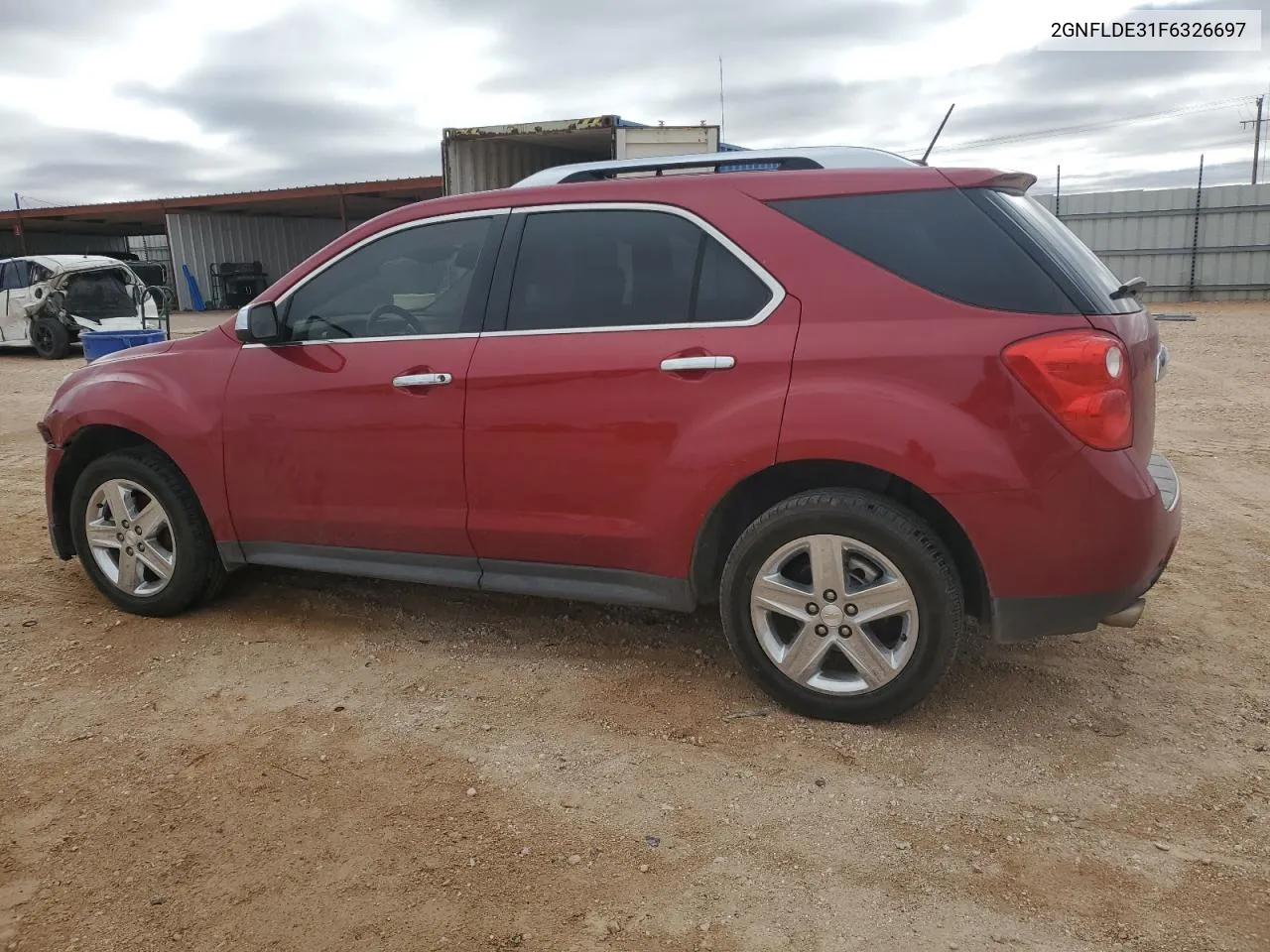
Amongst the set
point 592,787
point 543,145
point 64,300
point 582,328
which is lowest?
point 592,787

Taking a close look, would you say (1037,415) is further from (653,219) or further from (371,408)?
(371,408)

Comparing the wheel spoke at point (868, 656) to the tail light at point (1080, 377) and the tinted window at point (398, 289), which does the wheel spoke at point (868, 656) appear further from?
the tinted window at point (398, 289)

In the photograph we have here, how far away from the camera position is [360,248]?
12.6 feet

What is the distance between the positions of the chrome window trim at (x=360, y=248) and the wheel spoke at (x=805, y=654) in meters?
1.58

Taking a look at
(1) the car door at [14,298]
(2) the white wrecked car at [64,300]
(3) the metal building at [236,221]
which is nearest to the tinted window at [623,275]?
(2) the white wrecked car at [64,300]

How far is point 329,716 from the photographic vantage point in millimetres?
3381

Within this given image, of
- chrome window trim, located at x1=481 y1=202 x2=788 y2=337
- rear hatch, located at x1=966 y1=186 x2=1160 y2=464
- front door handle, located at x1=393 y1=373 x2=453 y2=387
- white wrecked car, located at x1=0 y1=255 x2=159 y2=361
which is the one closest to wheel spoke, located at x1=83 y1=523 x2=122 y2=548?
front door handle, located at x1=393 y1=373 x2=453 y2=387

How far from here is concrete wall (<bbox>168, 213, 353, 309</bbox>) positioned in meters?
28.6

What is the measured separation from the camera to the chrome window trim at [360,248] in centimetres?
365

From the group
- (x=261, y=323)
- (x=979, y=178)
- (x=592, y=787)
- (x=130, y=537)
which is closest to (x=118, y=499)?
(x=130, y=537)

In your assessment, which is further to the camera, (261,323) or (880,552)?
(261,323)

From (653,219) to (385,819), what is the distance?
6.91 ft

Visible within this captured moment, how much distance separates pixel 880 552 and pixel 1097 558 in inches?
24.5

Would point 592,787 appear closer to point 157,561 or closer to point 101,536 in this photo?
point 157,561
